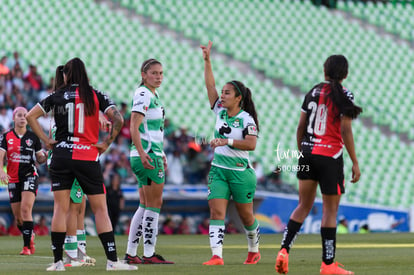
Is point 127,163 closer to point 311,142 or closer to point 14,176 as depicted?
point 14,176

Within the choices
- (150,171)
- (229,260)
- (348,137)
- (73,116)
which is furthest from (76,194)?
(348,137)

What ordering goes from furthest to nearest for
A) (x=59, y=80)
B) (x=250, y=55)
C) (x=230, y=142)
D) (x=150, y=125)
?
(x=250, y=55) < (x=150, y=125) < (x=230, y=142) < (x=59, y=80)

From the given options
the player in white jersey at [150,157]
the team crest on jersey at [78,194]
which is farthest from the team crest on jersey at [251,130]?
the team crest on jersey at [78,194]

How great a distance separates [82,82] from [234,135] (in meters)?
2.02

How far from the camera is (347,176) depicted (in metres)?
24.1

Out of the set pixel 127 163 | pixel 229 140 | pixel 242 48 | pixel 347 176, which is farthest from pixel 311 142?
pixel 242 48

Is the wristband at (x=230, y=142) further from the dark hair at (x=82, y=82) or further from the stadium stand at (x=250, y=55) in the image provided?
the stadium stand at (x=250, y=55)

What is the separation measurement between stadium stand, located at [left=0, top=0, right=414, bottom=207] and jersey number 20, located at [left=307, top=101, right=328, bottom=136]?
15348 millimetres

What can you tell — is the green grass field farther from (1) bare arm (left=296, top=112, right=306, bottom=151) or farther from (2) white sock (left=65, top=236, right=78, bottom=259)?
(1) bare arm (left=296, top=112, right=306, bottom=151)

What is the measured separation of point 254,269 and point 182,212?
41.8 ft

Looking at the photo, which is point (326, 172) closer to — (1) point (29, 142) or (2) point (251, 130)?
(2) point (251, 130)

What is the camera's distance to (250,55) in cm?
2750

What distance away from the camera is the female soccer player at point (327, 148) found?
7629mm

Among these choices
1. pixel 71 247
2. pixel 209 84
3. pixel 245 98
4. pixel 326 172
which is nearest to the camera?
pixel 326 172
